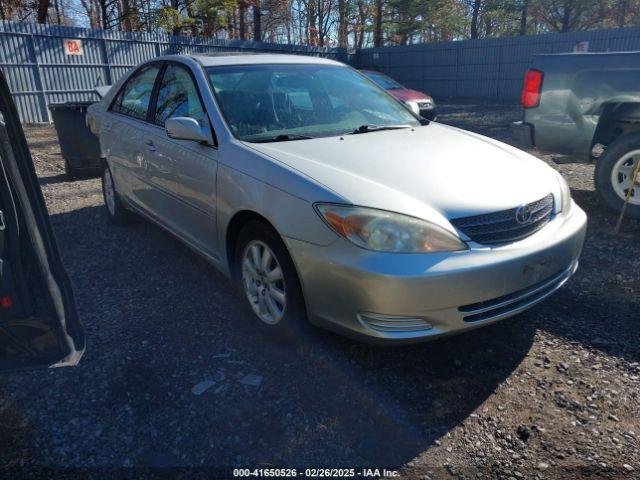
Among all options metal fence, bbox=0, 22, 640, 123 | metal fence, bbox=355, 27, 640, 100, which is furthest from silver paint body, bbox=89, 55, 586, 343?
metal fence, bbox=355, 27, 640, 100

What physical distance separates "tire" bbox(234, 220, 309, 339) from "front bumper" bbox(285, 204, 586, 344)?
0.14 meters

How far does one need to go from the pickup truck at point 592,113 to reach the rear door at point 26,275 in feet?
15.7

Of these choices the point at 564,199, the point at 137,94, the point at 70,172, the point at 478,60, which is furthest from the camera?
the point at 478,60

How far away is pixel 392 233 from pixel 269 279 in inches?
35.1

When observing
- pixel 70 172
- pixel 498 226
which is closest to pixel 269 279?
pixel 498 226

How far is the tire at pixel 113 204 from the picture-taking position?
5230mm

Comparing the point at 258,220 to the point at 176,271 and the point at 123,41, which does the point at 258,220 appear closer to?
the point at 176,271

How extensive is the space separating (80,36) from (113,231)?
1246 cm

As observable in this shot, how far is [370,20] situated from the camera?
32.0 m

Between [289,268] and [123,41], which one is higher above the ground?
[123,41]

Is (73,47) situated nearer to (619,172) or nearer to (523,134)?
(523,134)

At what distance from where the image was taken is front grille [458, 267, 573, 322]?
2533 millimetres

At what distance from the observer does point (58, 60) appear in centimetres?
1477

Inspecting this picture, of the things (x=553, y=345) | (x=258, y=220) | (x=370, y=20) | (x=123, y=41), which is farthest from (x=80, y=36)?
(x=370, y=20)
